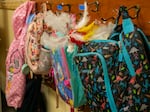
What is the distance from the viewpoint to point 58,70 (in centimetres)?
104

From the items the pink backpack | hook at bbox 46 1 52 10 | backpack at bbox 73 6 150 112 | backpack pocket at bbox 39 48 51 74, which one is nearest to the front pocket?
backpack at bbox 73 6 150 112

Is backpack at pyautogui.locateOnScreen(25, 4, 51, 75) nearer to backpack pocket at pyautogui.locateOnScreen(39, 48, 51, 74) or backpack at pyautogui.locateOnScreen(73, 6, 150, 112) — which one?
backpack pocket at pyautogui.locateOnScreen(39, 48, 51, 74)

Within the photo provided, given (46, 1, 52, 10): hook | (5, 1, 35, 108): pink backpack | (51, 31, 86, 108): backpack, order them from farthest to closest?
(5, 1, 35, 108): pink backpack < (46, 1, 52, 10): hook < (51, 31, 86, 108): backpack

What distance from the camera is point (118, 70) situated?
29.2 inches

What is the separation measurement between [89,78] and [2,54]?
1832mm

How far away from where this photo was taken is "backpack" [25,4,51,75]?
1.18m

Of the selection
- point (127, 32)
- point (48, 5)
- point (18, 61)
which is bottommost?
point (18, 61)

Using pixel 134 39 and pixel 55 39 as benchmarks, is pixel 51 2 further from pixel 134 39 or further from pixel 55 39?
pixel 134 39

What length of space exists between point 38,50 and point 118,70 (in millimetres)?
561

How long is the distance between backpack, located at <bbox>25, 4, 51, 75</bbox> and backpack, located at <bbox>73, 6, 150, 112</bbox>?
0.37m

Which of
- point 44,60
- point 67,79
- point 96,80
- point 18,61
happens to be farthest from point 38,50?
point 96,80

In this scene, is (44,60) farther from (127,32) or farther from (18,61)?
(127,32)

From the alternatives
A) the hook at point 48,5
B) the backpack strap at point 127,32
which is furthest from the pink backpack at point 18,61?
the backpack strap at point 127,32

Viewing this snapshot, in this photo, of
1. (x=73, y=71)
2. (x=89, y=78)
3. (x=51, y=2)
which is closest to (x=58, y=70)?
(x=73, y=71)
